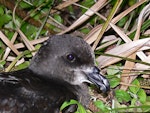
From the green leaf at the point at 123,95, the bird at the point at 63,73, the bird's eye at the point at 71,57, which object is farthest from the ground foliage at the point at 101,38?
the bird's eye at the point at 71,57

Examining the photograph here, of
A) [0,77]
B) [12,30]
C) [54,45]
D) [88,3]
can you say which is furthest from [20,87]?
[88,3]

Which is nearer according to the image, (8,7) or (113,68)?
(113,68)

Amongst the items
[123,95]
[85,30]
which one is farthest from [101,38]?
[123,95]

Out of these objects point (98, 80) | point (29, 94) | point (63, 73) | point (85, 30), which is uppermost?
point (29, 94)

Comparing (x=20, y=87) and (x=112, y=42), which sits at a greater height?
(x=20, y=87)

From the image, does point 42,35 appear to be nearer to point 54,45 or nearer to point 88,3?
point 88,3

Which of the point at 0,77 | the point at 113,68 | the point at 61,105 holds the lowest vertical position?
the point at 113,68

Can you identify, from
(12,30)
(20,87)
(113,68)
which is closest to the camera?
(20,87)

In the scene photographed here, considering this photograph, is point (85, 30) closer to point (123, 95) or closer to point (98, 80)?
point (98, 80)

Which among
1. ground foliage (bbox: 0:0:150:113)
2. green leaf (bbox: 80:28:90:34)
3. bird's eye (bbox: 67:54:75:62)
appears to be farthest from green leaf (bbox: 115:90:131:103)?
green leaf (bbox: 80:28:90:34)
